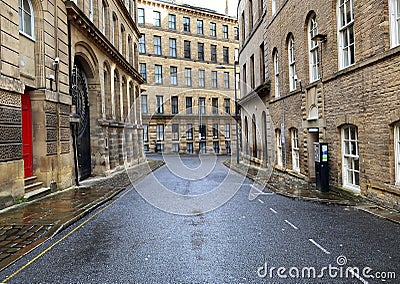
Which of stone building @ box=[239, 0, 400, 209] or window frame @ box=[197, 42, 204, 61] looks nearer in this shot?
stone building @ box=[239, 0, 400, 209]

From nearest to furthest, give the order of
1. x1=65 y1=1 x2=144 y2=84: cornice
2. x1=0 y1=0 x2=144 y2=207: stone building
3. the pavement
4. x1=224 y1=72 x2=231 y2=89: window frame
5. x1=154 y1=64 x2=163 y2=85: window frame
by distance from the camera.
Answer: the pavement → x1=0 y1=0 x2=144 y2=207: stone building → x1=65 y1=1 x2=144 y2=84: cornice → x1=154 y1=64 x2=163 y2=85: window frame → x1=224 y1=72 x2=231 y2=89: window frame

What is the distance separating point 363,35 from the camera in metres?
9.04

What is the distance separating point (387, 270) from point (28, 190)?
31.4 ft

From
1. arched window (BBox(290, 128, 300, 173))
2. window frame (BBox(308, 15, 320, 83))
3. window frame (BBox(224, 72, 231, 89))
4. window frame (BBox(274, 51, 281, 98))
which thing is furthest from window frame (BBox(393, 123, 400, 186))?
window frame (BBox(224, 72, 231, 89))

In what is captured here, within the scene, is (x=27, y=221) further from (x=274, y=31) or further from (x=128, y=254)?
(x=274, y=31)

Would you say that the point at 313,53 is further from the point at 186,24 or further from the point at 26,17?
the point at 186,24

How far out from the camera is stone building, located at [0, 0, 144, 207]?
9031 millimetres

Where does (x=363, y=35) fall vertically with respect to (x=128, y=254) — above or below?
above

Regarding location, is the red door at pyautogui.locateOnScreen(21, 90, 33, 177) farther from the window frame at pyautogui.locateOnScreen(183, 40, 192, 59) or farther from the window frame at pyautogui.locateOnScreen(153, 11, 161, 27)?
the window frame at pyautogui.locateOnScreen(183, 40, 192, 59)

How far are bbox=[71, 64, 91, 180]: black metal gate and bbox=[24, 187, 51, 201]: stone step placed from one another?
13.1 ft

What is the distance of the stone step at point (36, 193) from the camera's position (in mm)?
9723

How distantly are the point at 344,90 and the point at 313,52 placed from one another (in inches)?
134

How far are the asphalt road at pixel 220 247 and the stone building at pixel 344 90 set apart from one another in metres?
1.86

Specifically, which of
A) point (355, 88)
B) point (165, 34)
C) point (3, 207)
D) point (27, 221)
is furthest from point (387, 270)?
point (165, 34)
